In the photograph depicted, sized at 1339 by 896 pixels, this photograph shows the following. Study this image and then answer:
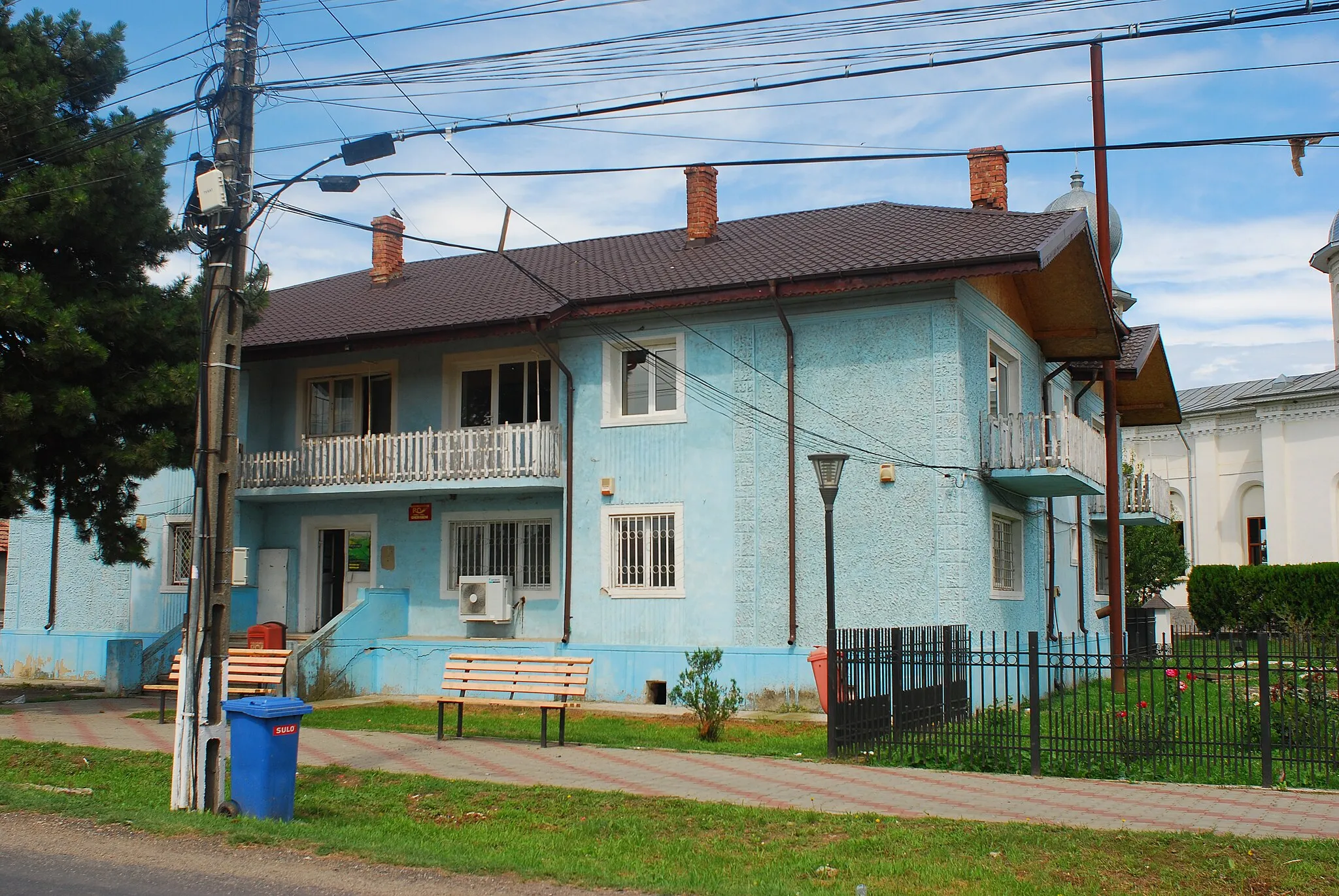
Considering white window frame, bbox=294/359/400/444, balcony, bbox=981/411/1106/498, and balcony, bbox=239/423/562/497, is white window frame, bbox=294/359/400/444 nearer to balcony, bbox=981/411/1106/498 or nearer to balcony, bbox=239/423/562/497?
balcony, bbox=239/423/562/497

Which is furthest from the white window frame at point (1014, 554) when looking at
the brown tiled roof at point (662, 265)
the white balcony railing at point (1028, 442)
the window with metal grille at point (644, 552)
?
the window with metal grille at point (644, 552)

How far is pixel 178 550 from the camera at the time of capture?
23.8m

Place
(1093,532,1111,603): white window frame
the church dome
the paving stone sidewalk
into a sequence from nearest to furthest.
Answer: the paving stone sidewalk, (1093,532,1111,603): white window frame, the church dome

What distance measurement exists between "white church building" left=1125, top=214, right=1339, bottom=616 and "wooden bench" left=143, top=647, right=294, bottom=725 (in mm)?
37468

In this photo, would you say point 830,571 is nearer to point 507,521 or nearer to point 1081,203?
point 507,521

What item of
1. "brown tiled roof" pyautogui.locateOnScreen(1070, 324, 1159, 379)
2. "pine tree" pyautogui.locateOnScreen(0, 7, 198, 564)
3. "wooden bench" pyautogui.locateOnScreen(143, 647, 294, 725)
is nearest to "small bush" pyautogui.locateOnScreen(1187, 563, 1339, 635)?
"brown tiled roof" pyautogui.locateOnScreen(1070, 324, 1159, 379)

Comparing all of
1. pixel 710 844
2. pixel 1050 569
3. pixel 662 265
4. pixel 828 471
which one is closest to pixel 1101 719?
pixel 828 471

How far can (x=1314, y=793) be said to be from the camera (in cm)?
1041

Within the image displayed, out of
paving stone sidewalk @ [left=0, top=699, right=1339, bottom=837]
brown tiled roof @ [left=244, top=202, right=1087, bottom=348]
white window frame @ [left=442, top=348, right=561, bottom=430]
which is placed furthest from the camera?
white window frame @ [left=442, top=348, right=561, bottom=430]

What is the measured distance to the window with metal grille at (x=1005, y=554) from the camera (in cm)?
1939

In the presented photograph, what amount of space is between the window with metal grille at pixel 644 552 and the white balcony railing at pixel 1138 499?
35.7 ft

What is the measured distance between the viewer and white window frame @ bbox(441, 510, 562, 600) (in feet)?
67.9

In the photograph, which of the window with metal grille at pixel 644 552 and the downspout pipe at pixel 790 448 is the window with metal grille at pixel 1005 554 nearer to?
the downspout pipe at pixel 790 448

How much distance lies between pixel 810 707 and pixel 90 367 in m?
10.6
